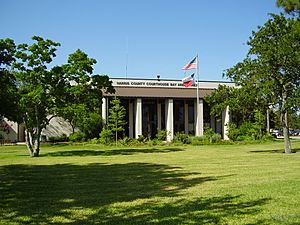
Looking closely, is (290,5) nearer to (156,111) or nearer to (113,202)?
(113,202)

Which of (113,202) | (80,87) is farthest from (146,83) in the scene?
(113,202)

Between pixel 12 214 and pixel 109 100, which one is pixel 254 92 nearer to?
pixel 12 214

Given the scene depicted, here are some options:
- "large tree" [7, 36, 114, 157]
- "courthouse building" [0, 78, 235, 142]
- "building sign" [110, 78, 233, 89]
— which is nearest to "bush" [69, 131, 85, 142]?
"courthouse building" [0, 78, 235, 142]

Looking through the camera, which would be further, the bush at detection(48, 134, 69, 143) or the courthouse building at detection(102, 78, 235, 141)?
the bush at detection(48, 134, 69, 143)

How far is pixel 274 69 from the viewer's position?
24.9 metres

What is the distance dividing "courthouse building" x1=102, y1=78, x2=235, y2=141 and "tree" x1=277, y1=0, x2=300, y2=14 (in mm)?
42373

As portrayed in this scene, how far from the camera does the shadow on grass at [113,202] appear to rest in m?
7.19

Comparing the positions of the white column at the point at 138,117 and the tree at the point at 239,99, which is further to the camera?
the white column at the point at 138,117

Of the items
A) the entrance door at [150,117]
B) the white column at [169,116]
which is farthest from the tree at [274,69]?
the entrance door at [150,117]

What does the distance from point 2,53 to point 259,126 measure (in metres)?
43.6

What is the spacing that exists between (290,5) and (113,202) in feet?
22.4

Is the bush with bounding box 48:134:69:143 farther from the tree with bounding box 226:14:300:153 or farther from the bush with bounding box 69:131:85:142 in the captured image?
the tree with bounding box 226:14:300:153

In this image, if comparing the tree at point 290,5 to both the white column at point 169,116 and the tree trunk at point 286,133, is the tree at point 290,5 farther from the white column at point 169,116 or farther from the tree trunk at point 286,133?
the white column at point 169,116

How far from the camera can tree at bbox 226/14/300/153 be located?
23984 mm
